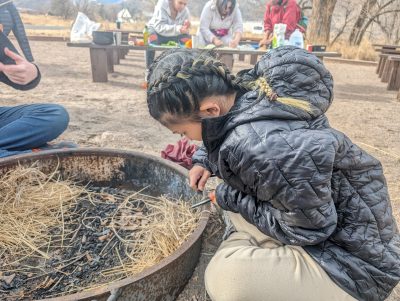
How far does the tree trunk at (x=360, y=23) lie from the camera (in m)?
13.0

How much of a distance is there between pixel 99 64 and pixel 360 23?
10671mm

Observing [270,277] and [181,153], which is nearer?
[270,277]

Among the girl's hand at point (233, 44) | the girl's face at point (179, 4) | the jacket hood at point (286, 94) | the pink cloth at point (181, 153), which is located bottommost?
the pink cloth at point (181, 153)

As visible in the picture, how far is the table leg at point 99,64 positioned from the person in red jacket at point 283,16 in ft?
8.31

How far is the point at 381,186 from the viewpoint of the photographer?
1.30 metres

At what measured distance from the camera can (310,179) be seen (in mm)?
1102

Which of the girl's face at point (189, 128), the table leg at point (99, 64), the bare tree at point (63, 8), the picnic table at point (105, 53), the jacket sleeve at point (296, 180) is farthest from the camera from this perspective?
the bare tree at point (63, 8)

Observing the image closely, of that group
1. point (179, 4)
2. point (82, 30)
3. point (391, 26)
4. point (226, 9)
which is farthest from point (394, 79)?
point (391, 26)

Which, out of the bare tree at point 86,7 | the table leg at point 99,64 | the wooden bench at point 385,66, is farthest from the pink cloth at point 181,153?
the bare tree at point 86,7

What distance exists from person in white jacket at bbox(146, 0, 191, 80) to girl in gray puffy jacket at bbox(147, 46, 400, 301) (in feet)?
15.9

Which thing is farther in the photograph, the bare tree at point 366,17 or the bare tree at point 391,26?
the bare tree at point 391,26

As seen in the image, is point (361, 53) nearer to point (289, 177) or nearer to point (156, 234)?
point (156, 234)

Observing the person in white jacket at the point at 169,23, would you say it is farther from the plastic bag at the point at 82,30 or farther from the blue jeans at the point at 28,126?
the blue jeans at the point at 28,126

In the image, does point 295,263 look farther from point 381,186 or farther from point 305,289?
point 381,186
